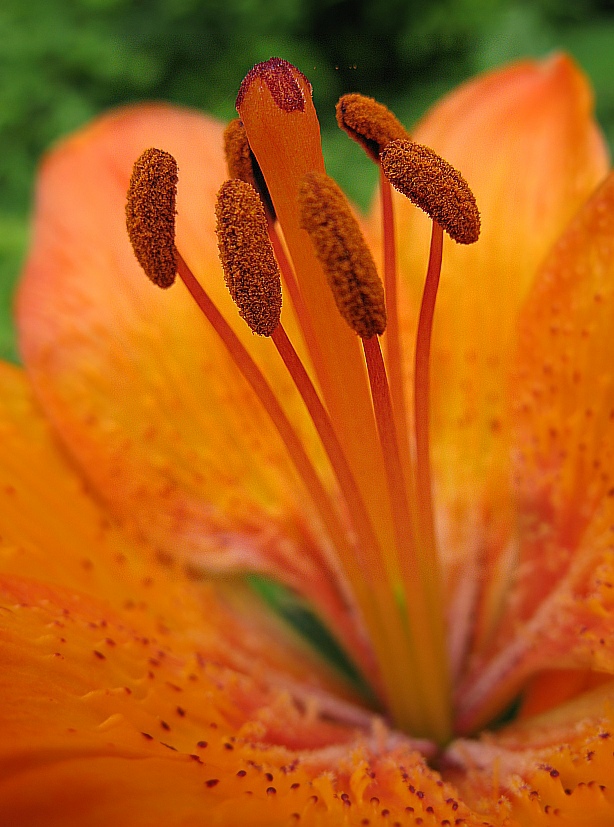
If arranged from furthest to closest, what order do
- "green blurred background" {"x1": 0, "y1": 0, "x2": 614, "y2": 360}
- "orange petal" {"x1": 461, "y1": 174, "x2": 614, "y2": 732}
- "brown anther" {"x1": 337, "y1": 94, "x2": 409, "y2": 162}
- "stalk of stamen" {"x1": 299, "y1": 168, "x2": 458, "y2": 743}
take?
"green blurred background" {"x1": 0, "y1": 0, "x2": 614, "y2": 360}, "orange petal" {"x1": 461, "y1": 174, "x2": 614, "y2": 732}, "brown anther" {"x1": 337, "y1": 94, "x2": 409, "y2": 162}, "stalk of stamen" {"x1": 299, "y1": 168, "x2": 458, "y2": 743}

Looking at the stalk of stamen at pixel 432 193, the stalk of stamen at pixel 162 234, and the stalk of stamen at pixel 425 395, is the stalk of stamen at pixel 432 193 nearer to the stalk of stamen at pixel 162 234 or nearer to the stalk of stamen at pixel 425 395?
the stalk of stamen at pixel 425 395

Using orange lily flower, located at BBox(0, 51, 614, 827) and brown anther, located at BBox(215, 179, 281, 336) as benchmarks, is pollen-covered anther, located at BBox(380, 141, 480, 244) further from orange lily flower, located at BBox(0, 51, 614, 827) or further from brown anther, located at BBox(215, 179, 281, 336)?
brown anther, located at BBox(215, 179, 281, 336)

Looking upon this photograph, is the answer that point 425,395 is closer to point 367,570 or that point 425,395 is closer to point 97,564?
point 367,570

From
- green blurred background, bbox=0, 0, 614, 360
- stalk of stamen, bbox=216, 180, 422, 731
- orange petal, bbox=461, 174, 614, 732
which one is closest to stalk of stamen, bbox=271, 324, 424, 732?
stalk of stamen, bbox=216, 180, 422, 731

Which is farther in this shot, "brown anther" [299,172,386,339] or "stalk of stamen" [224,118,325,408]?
"stalk of stamen" [224,118,325,408]

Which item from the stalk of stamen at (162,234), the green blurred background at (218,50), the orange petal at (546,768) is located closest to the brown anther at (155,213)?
the stalk of stamen at (162,234)

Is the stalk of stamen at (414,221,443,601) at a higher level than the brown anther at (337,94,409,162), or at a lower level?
lower

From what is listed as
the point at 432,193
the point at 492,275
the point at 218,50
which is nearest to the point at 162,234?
the point at 432,193

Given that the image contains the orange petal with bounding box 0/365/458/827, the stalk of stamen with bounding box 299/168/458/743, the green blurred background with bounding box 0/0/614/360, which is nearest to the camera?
the orange petal with bounding box 0/365/458/827
